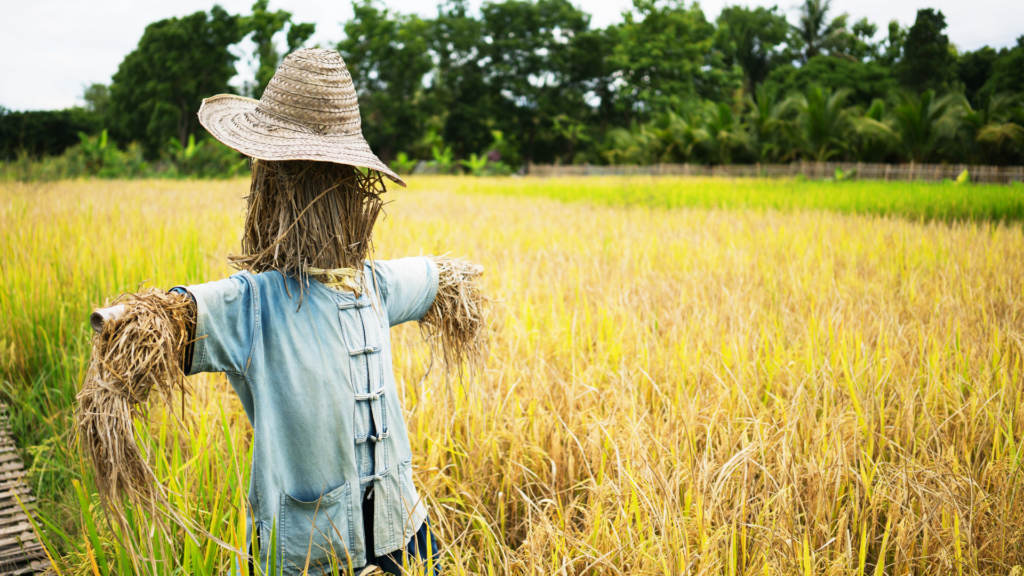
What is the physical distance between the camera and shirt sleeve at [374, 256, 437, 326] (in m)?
1.07

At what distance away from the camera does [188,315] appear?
0.82m

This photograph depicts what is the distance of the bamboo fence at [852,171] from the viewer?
9.66m

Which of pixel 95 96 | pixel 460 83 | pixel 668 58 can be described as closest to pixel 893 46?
pixel 668 58

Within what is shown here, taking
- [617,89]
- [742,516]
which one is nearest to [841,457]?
[742,516]

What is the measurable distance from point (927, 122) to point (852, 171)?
182 cm

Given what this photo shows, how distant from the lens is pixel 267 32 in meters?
19.7

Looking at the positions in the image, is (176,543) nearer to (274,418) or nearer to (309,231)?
(274,418)

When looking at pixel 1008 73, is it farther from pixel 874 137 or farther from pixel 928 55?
pixel 874 137

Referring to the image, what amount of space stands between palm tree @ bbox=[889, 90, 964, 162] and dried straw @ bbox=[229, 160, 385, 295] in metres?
14.9

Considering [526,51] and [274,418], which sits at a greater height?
[526,51]

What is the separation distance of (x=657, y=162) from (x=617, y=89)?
33.1 feet

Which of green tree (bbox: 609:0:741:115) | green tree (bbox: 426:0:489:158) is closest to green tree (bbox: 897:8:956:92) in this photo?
green tree (bbox: 609:0:741:115)

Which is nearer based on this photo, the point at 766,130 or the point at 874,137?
the point at 874,137

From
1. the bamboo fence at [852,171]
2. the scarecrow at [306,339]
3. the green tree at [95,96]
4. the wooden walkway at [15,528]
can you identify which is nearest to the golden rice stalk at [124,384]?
the scarecrow at [306,339]
